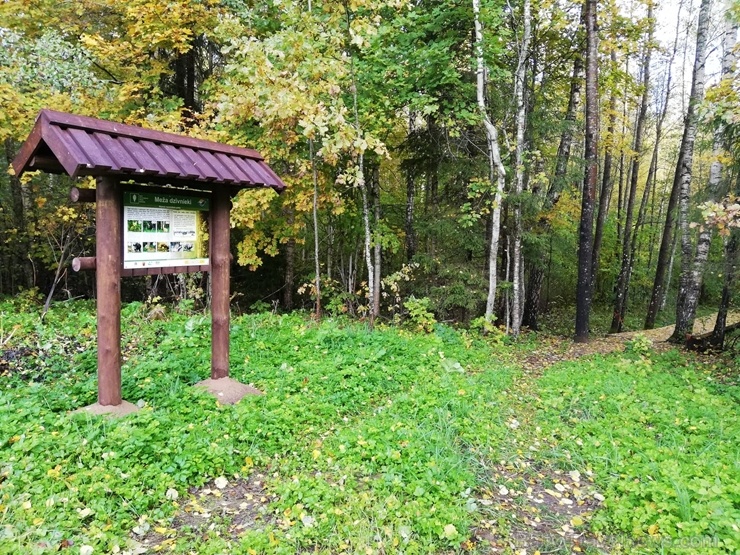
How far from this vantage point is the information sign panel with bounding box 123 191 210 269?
412cm

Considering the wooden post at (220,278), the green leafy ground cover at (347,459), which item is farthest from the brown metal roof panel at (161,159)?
the green leafy ground cover at (347,459)

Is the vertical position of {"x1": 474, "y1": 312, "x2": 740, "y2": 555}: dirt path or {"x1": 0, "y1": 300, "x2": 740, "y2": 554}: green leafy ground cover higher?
{"x1": 0, "y1": 300, "x2": 740, "y2": 554}: green leafy ground cover

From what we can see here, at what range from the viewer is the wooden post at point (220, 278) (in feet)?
16.0

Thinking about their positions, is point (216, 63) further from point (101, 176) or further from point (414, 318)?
point (101, 176)

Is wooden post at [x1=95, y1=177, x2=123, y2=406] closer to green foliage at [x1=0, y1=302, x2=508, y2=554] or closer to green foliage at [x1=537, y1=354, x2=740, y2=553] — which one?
green foliage at [x1=0, y1=302, x2=508, y2=554]

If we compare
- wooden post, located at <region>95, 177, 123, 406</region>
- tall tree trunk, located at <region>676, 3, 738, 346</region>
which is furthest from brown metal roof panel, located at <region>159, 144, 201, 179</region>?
tall tree trunk, located at <region>676, 3, 738, 346</region>

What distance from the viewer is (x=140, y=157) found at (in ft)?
12.5

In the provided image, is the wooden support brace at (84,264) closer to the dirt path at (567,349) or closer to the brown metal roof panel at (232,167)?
the brown metal roof panel at (232,167)

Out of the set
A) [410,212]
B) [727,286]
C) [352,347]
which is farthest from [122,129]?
[727,286]

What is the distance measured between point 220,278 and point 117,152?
67.2 inches

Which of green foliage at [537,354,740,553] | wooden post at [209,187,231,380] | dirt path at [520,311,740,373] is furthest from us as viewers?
dirt path at [520,311,740,373]

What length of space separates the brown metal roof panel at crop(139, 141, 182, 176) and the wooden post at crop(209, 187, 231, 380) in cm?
83

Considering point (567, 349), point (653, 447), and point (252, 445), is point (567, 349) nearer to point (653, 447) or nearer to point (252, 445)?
point (653, 447)

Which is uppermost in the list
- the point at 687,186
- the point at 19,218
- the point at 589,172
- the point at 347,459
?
the point at 589,172
